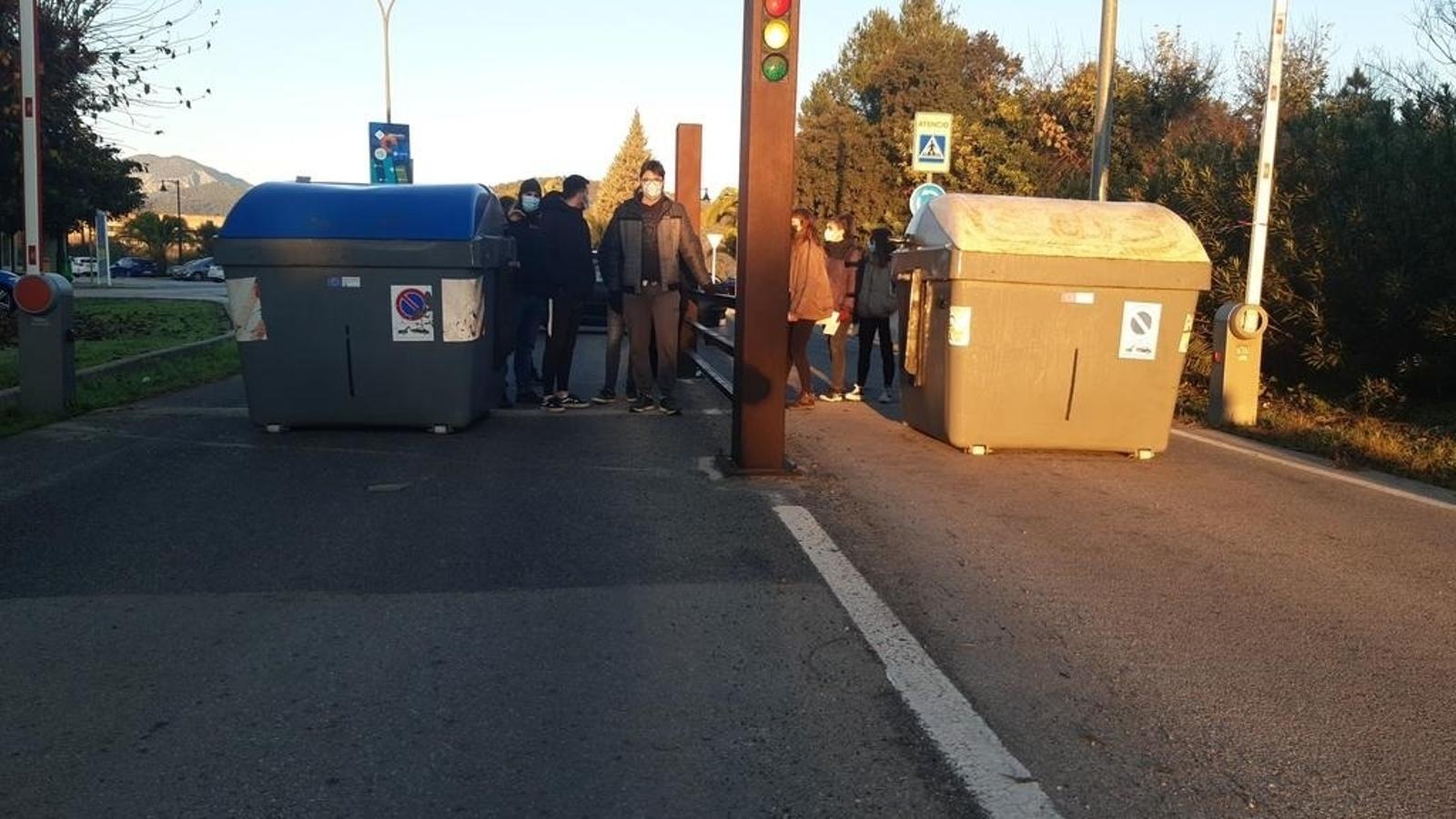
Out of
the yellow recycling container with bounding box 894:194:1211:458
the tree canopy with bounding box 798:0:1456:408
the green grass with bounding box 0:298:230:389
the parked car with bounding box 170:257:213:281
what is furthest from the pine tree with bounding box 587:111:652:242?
the yellow recycling container with bounding box 894:194:1211:458

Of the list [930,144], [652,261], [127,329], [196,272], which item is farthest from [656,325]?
[196,272]

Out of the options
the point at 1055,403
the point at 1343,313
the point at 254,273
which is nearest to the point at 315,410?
the point at 254,273

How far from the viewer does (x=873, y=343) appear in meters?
12.9

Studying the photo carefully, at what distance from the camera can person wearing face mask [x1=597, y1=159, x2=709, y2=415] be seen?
1055 cm

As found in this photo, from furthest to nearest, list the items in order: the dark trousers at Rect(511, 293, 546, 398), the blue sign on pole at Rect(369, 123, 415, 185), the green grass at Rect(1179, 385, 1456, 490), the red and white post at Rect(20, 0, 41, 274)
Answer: the blue sign on pole at Rect(369, 123, 415, 185)
the dark trousers at Rect(511, 293, 546, 398)
the red and white post at Rect(20, 0, 41, 274)
the green grass at Rect(1179, 385, 1456, 490)

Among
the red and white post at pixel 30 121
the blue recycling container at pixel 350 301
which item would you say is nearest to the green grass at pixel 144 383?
the red and white post at pixel 30 121

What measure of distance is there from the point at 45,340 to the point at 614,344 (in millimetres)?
4744

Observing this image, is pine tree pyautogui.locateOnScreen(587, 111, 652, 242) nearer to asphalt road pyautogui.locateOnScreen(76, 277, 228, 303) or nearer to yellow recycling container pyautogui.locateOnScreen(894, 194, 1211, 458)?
asphalt road pyautogui.locateOnScreen(76, 277, 228, 303)

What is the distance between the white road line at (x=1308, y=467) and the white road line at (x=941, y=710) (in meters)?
4.44

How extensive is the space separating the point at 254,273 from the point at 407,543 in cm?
401

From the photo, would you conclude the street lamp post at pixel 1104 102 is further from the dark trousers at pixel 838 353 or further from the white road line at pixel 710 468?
the white road line at pixel 710 468

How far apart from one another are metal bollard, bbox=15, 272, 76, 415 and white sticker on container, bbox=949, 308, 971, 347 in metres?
7.23

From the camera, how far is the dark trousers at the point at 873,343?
41.6ft

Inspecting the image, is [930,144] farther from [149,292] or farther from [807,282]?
[149,292]
